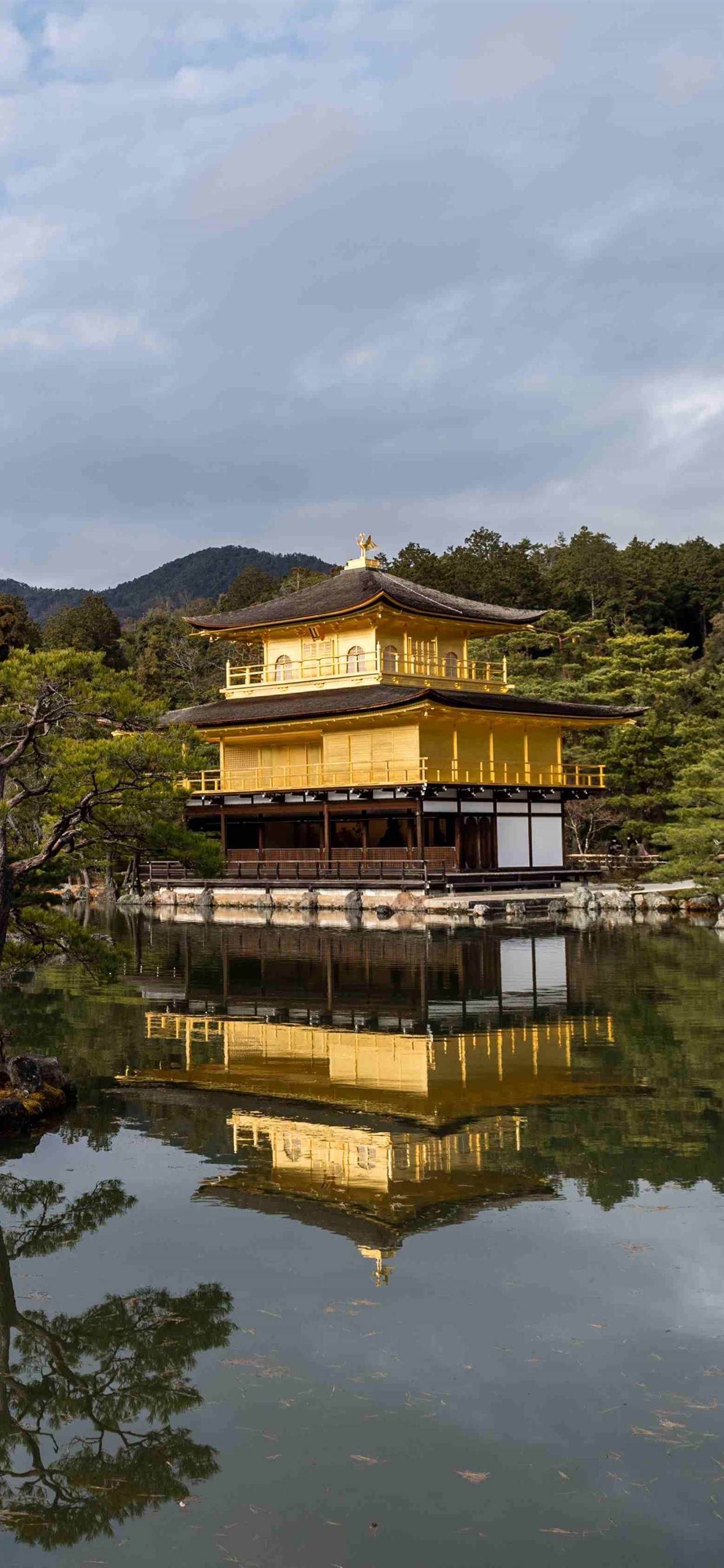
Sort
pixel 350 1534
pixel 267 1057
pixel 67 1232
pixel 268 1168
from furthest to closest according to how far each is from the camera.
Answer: pixel 267 1057
pixel 268 1168
pixel 67 1232
pixel 350 1534

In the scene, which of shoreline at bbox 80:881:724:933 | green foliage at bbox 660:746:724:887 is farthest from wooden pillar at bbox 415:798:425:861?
green foliage at bbox 660:746:724:887

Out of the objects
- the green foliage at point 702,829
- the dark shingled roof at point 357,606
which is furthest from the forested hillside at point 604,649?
the dark shingled roof at point 357,606

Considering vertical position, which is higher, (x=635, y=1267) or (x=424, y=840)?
(x=424, y=840)

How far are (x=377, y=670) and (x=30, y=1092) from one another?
95.5 feet

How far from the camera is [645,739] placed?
40594mm

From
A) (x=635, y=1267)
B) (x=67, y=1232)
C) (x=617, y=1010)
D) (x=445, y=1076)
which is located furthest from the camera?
(x=617, y=1010)

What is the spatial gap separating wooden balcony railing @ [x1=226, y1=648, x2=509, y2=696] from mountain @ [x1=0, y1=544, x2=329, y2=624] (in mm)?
100148

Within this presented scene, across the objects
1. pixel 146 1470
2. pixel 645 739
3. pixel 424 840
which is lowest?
pixel 146 1470

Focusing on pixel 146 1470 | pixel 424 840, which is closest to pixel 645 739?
pixel 424 840

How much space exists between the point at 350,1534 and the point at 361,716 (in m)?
31.6

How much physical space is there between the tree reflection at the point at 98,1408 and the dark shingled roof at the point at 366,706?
1073 inches

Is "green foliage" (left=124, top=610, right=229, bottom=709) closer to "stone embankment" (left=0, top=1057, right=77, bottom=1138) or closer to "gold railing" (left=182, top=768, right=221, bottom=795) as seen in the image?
"gold railing" (left=182, top=768, right=221, bottom=795)

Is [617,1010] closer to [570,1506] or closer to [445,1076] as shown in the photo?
[445,1076]

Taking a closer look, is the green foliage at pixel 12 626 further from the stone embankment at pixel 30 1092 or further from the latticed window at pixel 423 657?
the stone embankment at pixel 30 1092
